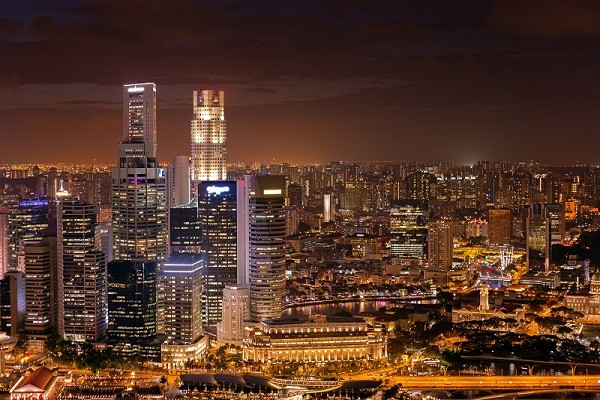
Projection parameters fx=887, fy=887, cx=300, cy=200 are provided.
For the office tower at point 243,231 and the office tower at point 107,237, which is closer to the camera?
→ the office tower at point 243,231

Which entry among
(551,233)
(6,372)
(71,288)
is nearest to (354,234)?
(551,233)

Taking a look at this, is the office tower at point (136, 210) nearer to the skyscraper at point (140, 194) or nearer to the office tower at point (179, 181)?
the skyscraper at point (140, 194)

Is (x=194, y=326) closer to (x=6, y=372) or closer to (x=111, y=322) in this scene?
(x=111, y=322)

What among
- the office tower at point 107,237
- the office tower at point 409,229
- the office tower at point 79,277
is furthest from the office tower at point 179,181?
the office tower at point 409,229

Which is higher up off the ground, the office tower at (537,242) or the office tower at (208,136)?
the office tower at (208,136)

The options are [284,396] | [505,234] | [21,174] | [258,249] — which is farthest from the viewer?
[505,234]

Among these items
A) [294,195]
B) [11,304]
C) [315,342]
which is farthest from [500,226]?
[11,304]

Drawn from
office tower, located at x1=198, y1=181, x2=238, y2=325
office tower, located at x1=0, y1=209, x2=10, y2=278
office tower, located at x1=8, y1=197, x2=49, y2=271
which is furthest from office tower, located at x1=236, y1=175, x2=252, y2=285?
office tower, located at x1=0, y1=209, x2=10, y2=278
